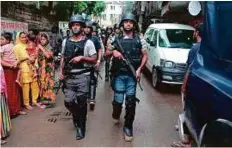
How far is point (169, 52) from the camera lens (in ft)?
34.1

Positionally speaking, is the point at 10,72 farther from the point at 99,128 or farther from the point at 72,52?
the point at 99,128

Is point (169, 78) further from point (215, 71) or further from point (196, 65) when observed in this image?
point (215, 71)

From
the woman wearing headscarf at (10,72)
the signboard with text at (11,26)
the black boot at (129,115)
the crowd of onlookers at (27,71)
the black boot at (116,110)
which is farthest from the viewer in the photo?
the signboard with text at (11,26)

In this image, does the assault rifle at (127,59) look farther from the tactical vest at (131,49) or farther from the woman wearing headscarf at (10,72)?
the woman wearing headscarf at (10,72)

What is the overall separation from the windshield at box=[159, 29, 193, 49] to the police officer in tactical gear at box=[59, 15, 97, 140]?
5.35m

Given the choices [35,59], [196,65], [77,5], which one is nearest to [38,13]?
[77,5]

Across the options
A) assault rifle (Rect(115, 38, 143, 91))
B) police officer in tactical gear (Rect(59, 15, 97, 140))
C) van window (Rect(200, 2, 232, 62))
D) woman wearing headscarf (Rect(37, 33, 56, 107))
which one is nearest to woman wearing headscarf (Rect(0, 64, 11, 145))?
police officer in tactical gear (Rect(59, 15, 97, 140))

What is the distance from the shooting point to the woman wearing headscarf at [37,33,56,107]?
7.90 meters

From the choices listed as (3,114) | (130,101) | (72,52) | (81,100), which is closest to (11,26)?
(72,52)

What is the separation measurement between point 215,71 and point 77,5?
2272cm

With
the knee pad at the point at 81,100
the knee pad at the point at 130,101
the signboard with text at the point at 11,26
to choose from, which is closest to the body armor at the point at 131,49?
the knee pad at the point at 130,101

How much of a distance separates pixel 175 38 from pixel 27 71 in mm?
5072

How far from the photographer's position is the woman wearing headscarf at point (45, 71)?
7902 millimetres

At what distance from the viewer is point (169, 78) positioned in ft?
33.1
